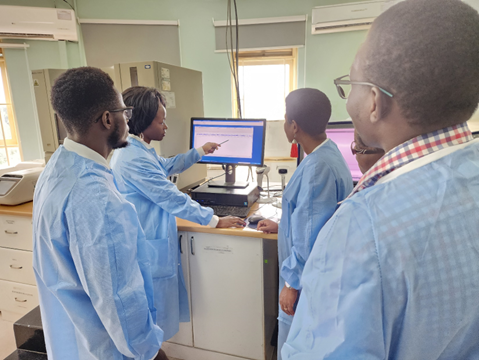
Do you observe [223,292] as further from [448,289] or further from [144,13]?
[144,13]

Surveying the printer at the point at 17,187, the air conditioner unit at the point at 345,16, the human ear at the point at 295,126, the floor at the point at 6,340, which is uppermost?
the air conditioner unit at the point at 345,16

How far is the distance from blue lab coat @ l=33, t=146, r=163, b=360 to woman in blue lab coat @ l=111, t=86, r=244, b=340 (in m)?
0.40

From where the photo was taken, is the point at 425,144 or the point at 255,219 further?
the point at 255,219

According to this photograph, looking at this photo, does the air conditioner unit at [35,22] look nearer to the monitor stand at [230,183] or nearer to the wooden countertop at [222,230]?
the wooden countertop at [222,230]

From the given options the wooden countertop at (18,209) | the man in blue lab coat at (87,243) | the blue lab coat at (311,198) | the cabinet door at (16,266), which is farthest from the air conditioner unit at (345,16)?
the cabinet door at (16,266)

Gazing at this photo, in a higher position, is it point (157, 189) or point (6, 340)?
point (157, 189)

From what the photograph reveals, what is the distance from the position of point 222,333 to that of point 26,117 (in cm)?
353

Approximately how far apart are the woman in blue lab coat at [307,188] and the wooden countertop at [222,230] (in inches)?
8.7

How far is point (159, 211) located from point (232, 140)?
2.19ft

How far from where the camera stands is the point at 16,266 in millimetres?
1963

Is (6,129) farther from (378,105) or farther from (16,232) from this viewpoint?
(378,105)

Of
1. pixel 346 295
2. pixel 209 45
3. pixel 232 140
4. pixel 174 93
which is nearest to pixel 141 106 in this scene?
pixel 174 93

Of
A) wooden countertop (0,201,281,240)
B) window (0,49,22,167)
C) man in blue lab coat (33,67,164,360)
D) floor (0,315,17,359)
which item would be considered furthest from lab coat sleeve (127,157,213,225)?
window (0,49,22,167)

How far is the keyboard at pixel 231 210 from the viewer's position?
1621 millimetres
